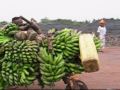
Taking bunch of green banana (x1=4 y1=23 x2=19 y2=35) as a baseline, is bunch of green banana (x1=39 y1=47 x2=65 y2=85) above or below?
below

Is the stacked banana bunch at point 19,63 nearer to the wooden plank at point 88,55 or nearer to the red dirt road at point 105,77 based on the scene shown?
the wooden plank at point 88,55

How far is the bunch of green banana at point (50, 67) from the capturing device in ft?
29.6

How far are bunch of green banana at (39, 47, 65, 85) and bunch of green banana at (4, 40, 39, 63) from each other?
0.15 m

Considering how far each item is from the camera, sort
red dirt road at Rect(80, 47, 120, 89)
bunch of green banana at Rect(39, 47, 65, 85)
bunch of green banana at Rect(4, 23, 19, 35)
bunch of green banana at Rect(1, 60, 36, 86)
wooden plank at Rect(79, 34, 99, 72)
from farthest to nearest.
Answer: red dirt road at Rect(80, 47, 120, 89)
bunch of green banana at Rect(4, 23, 19, 35)
bunch of green banana at Rect(1, 60, 36, 86)
bunch of green banana at Rect(39, 47, 65, 85)
wooden plank at Rect(79, 34, 99, 72)

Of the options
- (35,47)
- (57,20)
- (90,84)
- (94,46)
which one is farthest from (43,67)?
(57,20)

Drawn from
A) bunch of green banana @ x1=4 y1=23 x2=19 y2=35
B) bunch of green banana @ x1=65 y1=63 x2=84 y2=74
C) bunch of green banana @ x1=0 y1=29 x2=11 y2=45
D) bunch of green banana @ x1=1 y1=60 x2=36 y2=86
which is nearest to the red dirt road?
bunch of green banana @ x1=65 y1=63 x2=84 y2=74

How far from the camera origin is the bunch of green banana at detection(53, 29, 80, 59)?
9.38m

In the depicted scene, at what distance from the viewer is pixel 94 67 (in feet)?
28.7

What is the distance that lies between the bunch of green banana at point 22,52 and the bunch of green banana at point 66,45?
1.34ft

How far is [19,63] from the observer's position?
9250 mm

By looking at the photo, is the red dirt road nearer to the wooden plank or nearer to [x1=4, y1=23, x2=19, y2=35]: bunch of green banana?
[x1=4, y1=23, x2=19, y2=35]: bunch of green banana

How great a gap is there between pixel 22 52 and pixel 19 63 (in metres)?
0.23

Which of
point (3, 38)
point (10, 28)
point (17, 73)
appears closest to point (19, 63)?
point (17, 73)

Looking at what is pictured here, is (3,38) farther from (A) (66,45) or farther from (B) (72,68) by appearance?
(B) (72,68)
